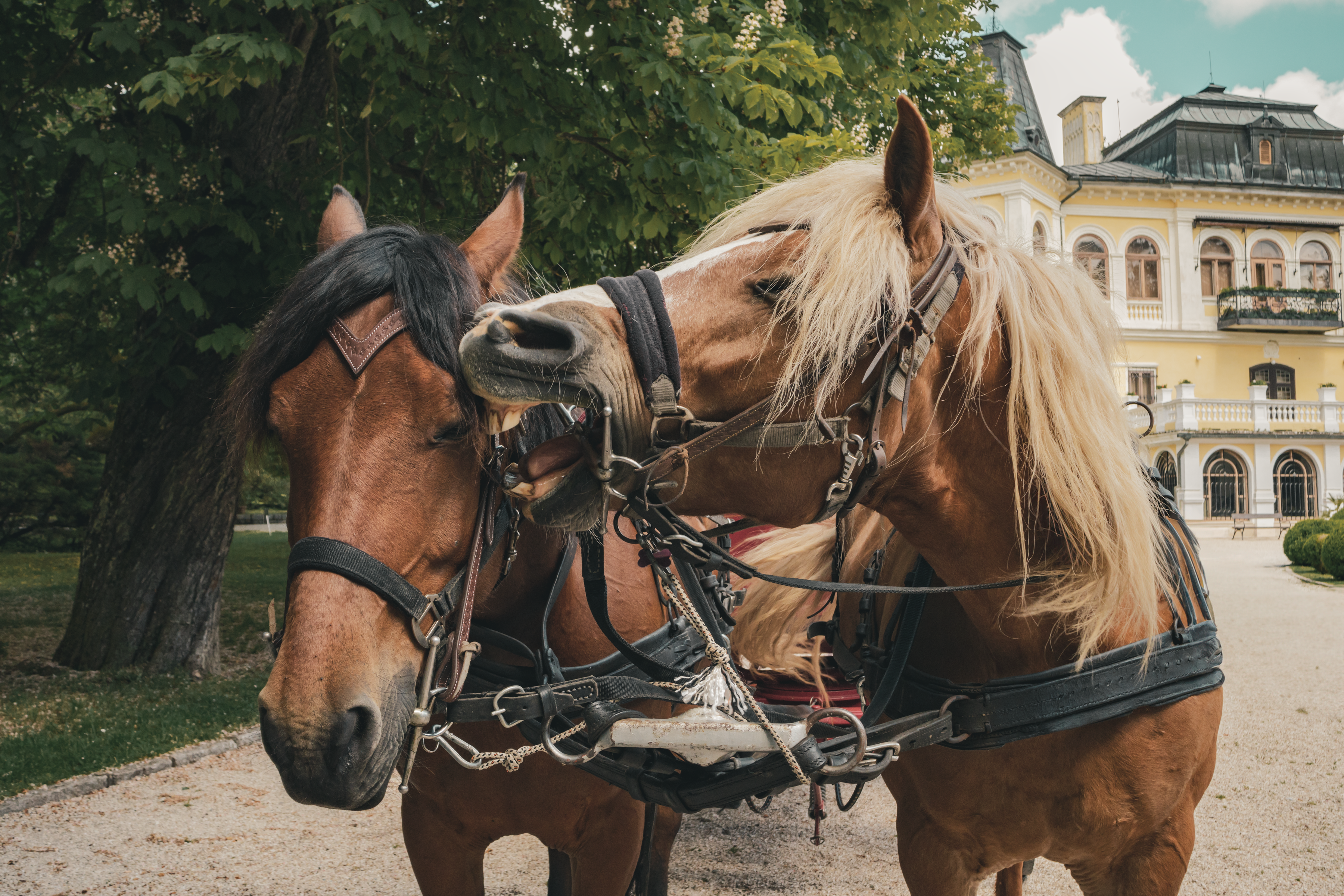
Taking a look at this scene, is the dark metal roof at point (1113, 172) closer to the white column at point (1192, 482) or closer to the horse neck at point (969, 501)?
the white column at point (1192, 482)

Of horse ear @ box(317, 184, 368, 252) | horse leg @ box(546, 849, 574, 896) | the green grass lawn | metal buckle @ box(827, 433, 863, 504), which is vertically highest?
horse ear @ box(317, 184, 368, 252)

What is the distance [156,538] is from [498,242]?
20.9 ft

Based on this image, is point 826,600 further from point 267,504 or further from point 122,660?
point 267,504

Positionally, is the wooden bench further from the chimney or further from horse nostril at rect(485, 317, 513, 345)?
horse nostril at rect(485, 317, 513, 345)

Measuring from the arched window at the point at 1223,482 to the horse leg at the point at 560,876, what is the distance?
3012 cm

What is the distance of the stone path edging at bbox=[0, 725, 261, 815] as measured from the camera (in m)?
4.96

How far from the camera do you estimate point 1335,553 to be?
15.1 m

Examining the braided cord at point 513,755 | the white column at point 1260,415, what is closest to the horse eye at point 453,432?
the braided cord at point 513,755

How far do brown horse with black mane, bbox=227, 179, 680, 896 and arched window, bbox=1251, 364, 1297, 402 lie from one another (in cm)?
3773

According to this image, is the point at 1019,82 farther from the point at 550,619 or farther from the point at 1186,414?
the point at 550,619

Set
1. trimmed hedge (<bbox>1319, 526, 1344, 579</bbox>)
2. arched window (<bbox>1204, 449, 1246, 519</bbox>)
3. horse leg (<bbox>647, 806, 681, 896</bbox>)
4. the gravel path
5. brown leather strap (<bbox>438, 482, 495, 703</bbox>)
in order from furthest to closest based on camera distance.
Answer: arched window (<bbox>1204, 449, 1246, 519</bbox>) → trimmed hedge (<bbox>1319, 526, 1344, 579</bbox>) → the gravel path → horse leg (<bbox>647, 806, 681, 896</bbox>) → brown leather strap (<bbox>438, 482, 495, 703</bbox>)

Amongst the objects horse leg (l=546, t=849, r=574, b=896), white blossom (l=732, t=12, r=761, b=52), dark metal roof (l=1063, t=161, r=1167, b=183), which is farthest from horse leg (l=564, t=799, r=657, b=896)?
dark metal roof (l=1063, t=161, r=1167, b=183)

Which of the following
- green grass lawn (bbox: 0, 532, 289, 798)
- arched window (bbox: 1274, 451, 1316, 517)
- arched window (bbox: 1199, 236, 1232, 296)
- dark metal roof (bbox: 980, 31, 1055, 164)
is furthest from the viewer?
arched window (bbox: 1199, 236, 1232, 296)

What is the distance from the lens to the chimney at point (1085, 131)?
34.9 m
